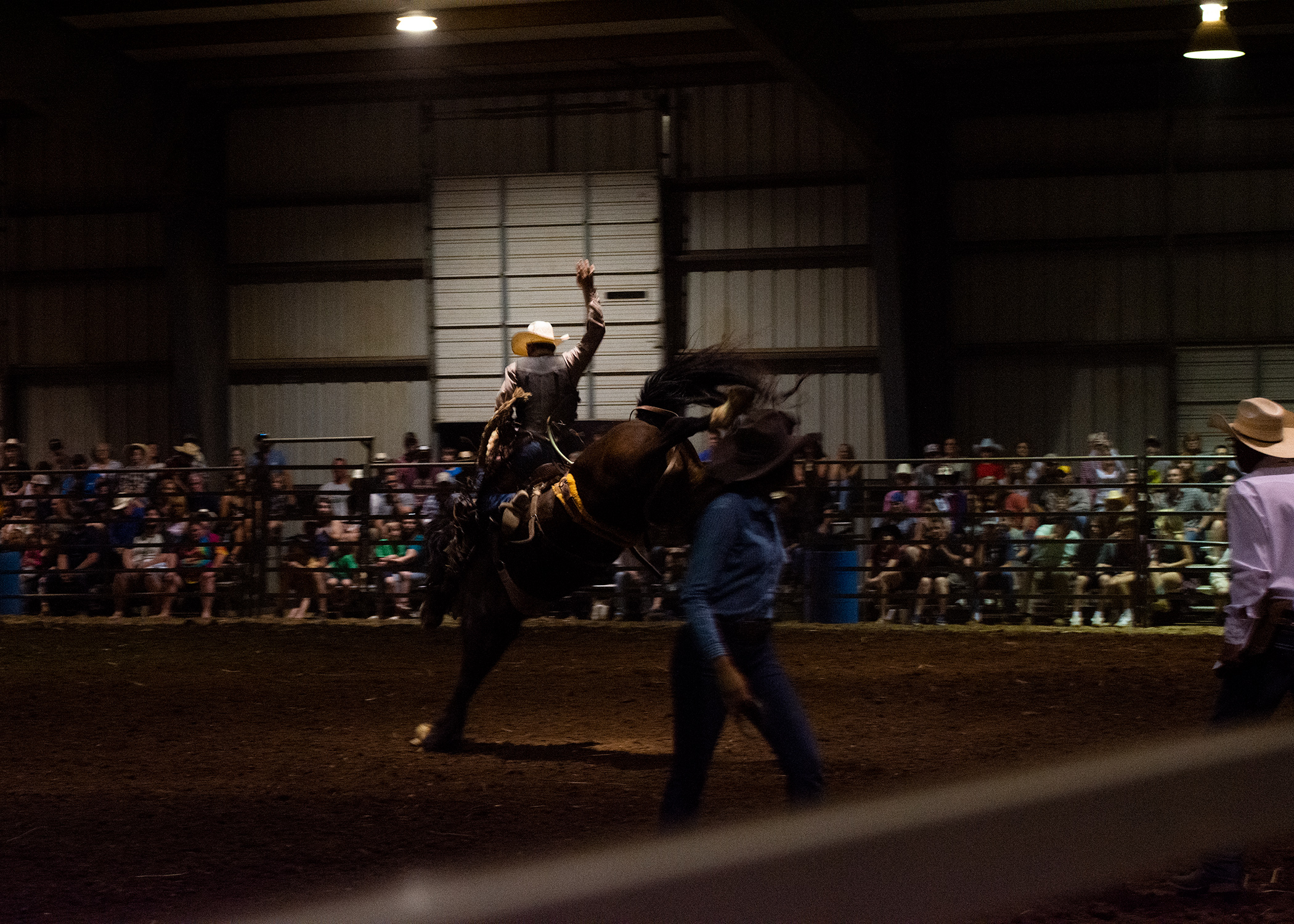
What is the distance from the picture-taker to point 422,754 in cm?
743

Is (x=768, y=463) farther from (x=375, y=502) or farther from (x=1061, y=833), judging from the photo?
(x=375, y=502)

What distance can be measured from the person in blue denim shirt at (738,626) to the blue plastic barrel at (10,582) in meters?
11.5

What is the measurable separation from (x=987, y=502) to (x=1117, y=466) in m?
1.25

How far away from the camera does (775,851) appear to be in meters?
1.21

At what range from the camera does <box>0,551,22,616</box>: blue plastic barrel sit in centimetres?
1432

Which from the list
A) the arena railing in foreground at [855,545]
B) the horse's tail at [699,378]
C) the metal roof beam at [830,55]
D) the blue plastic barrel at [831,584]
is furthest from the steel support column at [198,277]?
the horse's tail at [699,378]

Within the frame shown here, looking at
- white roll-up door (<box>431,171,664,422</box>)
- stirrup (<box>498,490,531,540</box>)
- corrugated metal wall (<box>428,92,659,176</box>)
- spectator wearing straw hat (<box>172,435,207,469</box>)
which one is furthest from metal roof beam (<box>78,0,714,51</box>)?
stirrup (<box>498,490,531,540</box>)

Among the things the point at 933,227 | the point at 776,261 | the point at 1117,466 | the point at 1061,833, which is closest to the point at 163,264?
the point at 776,261

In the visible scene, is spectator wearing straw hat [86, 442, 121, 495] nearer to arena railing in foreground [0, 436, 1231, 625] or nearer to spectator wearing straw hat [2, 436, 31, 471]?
arena railing in foreground [0, 436, 1231, 625]

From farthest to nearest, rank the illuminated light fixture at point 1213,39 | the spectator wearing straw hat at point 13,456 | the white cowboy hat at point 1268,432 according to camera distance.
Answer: the spectator wearing straw hat at point 13,456 < the illuminated light fixture at point 1213,39 < the white cowboy hat at point 1268,432

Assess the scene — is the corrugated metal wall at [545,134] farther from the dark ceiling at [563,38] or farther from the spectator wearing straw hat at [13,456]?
the spectator wearing straw hat at [13,456]

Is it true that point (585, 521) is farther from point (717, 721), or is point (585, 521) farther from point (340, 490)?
point (340, 490)

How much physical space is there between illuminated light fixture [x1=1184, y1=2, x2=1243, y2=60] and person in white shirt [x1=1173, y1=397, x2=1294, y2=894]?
8.85m

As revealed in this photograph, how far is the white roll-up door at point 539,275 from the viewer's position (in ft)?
60.8
